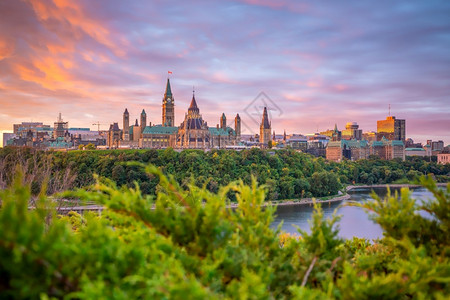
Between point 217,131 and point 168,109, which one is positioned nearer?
point 217,131

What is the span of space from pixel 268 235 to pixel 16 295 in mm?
2637

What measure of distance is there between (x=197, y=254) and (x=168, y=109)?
8484cm

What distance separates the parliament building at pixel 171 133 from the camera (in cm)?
7356

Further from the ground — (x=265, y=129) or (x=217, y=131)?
(x=265, y=129)

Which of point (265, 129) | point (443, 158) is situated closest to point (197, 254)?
point (265, 129)

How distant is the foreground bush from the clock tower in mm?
81910

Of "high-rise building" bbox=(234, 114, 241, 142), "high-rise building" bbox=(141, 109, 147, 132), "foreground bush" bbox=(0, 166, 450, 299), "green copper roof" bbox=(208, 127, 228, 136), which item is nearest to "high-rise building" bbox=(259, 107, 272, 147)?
"high-rise building" bbox=(234, 114, 241, 142)

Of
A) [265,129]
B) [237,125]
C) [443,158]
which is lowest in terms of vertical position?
[443,158]

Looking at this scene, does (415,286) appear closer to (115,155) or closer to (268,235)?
(268,235)

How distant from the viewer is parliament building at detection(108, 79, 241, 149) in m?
73.6

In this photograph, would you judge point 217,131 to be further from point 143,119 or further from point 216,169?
point 216,169

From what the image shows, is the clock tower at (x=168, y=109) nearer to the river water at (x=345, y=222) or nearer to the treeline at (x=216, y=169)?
the treeline at (x=216, y=169)

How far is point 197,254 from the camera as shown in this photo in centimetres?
358

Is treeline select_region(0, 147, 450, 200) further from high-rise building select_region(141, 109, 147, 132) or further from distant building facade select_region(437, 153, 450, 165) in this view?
distant building facade select_region(437, 153, 450, 165)
